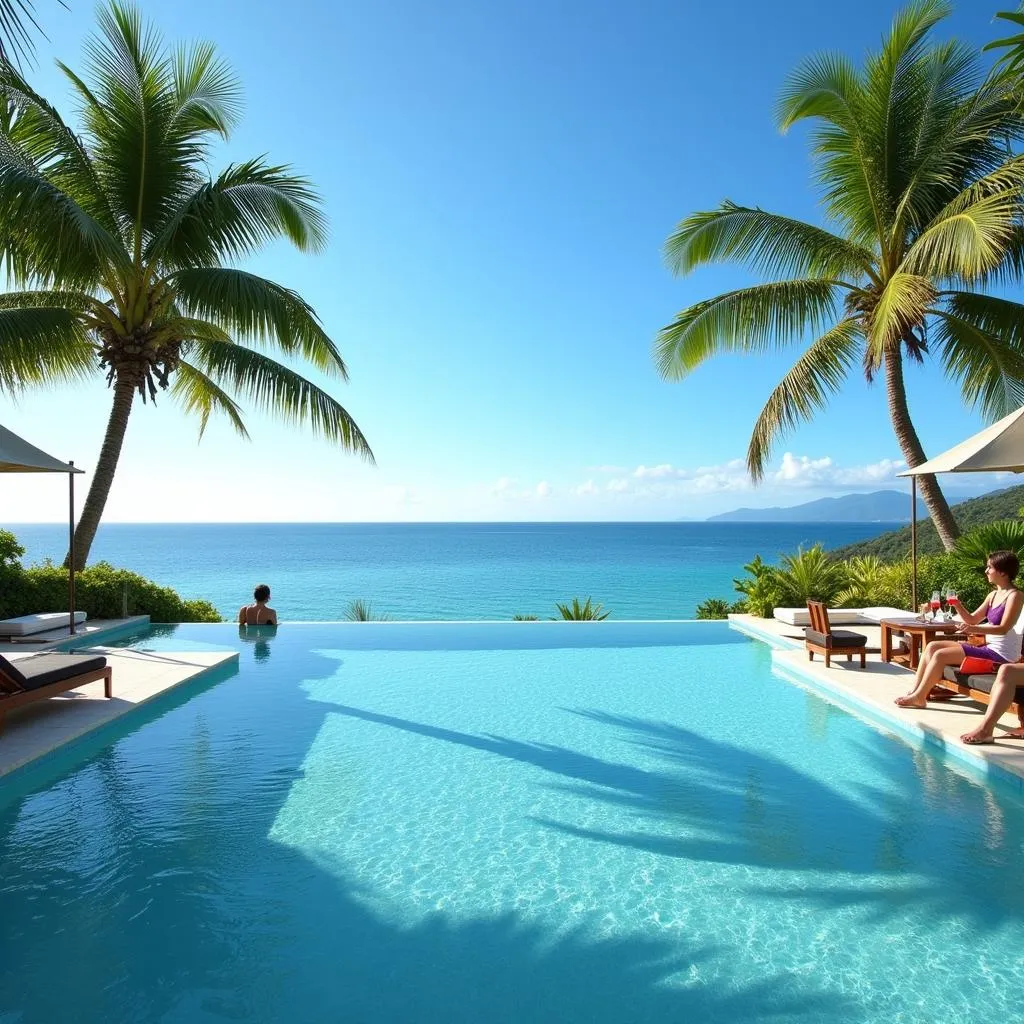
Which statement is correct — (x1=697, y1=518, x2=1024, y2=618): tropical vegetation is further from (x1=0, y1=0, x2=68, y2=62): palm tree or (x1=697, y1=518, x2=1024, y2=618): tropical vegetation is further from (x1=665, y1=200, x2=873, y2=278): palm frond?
(x1=0, y1=0, x2=68, y2=62): palm tree

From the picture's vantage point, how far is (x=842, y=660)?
8672mm

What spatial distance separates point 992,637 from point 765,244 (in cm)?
863

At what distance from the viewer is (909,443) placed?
11445 mm

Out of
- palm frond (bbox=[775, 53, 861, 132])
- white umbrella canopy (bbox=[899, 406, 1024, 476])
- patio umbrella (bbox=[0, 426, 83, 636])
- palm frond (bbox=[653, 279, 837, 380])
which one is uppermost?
palm frond (bbox=[775, 53, 861, 132])

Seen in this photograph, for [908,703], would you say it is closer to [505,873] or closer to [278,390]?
[505,873]

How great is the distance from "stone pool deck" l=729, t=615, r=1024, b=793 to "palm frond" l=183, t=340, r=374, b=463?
7198 millimetres

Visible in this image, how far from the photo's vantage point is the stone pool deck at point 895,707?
5.10m

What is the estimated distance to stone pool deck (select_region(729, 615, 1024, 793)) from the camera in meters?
5.10

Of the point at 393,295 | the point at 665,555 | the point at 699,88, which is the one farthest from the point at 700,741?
the point at 665,555

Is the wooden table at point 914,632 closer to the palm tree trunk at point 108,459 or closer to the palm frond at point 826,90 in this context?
the palm frond at point 826,90

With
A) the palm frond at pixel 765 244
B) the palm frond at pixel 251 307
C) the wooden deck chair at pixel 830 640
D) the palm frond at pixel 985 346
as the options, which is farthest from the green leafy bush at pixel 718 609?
the palm frond at pixel 251 307

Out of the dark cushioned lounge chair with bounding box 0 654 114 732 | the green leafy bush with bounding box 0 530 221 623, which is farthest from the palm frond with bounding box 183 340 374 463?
the dark cushioned lounge chair with bounding box 0 654 114 732

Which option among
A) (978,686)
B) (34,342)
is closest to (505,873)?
(978,686)

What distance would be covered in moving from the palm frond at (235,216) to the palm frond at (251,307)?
0.60m
